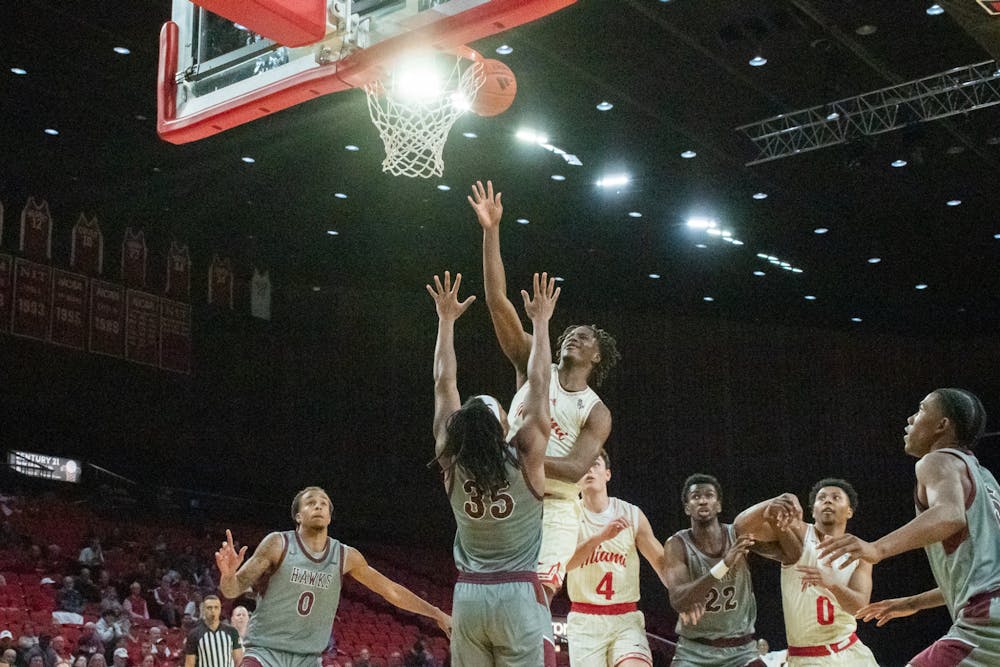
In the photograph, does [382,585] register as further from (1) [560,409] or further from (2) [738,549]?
(2) [738,549]

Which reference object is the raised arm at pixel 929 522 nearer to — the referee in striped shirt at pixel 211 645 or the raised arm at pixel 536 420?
the raised arm at pixel 536 420

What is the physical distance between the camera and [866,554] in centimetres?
361

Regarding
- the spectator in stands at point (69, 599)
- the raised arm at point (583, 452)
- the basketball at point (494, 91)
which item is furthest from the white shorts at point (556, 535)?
the spectator in stands at point (69, 599)

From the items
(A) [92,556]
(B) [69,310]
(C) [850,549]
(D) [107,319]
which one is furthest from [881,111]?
(B) [69,310]

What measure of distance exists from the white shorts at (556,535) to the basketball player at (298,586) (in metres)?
0.79

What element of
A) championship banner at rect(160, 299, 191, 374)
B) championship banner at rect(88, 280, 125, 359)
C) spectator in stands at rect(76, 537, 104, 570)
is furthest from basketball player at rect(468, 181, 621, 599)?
championship banner at rect(160, 299, 191, 374)

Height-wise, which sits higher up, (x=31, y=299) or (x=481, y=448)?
(x=31, y=299)

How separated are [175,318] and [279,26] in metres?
14.0

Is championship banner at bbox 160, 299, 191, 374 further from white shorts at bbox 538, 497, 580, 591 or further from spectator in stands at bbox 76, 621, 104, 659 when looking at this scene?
white shorts at bbox 538, 497, 580, 591

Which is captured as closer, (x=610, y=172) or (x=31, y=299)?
(x=610, y=172)

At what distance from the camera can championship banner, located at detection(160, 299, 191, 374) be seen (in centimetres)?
1888

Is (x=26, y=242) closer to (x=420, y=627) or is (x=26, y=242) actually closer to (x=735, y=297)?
(x=420, y=627)

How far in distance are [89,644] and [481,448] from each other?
9.04 metres

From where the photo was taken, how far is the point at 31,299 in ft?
56.7
